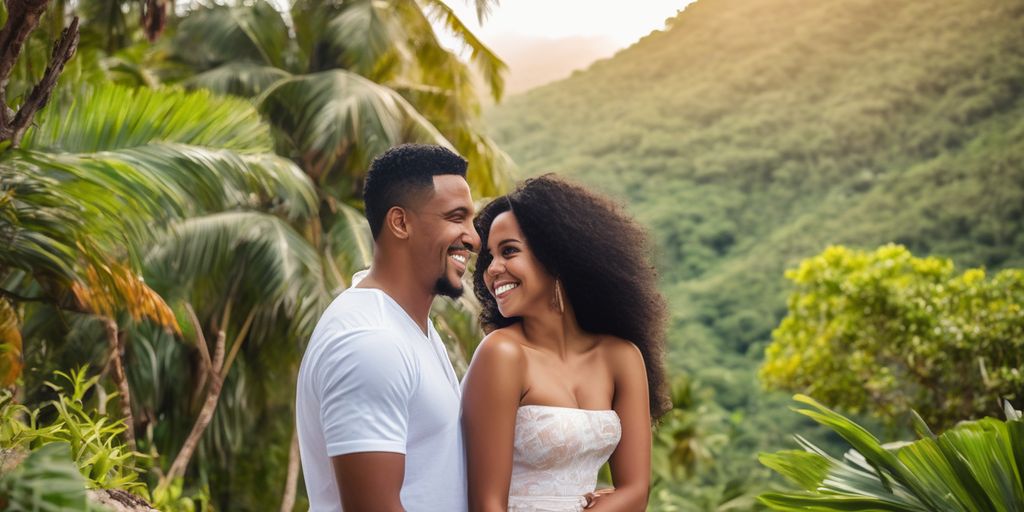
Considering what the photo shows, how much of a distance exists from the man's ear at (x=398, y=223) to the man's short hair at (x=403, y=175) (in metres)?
0.02

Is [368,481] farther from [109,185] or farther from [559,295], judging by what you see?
[109,185]

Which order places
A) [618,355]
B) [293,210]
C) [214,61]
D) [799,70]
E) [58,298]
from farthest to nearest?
[799,70] < [214,61] < [293,210] < [58,298] < [618,355]

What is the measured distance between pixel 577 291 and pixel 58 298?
15.1 ft

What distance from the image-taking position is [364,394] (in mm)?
2516

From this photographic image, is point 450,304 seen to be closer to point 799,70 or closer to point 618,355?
point 618,355

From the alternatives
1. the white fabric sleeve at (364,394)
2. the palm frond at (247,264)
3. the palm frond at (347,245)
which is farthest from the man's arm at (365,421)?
the palm frond at (347,245)

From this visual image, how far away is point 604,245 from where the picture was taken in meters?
3.62

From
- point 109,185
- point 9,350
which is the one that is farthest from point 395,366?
point 9,350

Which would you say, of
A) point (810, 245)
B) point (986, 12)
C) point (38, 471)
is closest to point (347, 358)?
point (38, 471)

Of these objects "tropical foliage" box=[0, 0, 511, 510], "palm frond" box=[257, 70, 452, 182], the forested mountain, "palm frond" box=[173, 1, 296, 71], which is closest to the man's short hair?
"tropical foliage" box=[0, 0, 511, 510]

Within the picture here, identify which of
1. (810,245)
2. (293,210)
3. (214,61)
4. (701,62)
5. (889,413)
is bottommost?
(889,413)

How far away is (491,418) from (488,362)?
20cm

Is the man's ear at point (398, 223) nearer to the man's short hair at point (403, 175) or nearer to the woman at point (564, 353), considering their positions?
the man's short hair at point (403, 175)

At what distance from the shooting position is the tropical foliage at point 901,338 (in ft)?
62.2
